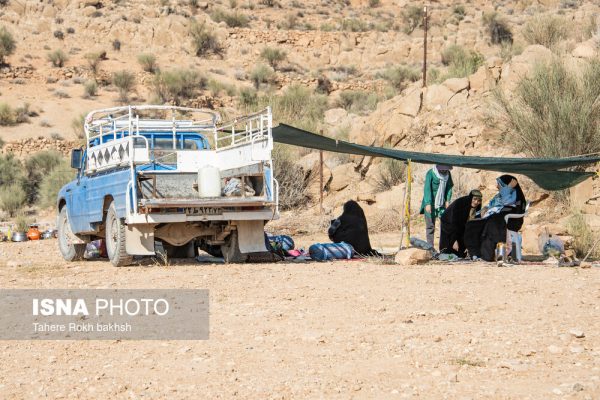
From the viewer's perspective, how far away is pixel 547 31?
30719mm

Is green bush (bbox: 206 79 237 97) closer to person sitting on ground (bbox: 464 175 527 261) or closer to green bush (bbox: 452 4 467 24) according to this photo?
green bush (bbox: 452 4 467 24)

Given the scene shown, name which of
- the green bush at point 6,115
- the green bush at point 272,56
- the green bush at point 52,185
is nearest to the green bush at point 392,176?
the green bush at point 52,185

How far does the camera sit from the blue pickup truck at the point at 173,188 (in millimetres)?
11609

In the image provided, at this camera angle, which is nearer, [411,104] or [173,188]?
[173,188]

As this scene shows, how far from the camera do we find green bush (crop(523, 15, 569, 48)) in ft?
98.9

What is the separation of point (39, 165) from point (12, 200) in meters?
4.55

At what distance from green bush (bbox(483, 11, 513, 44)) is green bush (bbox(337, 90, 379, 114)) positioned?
11315mm

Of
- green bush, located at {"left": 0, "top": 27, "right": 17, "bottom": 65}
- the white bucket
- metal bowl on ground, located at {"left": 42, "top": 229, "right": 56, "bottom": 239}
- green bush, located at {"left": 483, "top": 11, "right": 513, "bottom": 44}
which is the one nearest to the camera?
the white bucket

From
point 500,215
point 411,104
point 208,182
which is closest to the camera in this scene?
point 208,182

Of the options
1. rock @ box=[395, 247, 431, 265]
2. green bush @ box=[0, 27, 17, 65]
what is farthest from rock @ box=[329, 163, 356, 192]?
green bush @ box=[0, 27, 17, 65]

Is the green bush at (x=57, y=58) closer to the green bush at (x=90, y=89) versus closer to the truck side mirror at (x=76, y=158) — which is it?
the green bush at (x=90, y=89)

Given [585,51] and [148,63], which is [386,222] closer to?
[585,51]

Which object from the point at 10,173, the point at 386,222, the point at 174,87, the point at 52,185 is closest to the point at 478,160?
the point at 386,222

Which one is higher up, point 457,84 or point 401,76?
point 401,76
